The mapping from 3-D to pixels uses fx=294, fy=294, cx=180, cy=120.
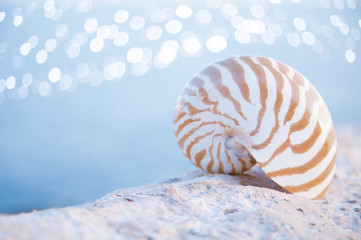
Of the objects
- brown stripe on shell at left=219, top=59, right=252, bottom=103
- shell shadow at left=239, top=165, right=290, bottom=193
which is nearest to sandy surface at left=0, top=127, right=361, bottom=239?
shell shadow at left=239, top=165, right=290, bottom=193

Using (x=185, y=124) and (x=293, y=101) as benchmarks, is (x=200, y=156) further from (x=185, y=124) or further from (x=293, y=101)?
(x=293, y=101)

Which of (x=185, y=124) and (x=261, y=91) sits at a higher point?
(x=261, y=91)

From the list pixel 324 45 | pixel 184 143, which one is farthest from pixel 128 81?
pixel 184 143

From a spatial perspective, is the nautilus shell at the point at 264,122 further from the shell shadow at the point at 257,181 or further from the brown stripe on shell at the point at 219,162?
the shell shadow at the point at 257,181

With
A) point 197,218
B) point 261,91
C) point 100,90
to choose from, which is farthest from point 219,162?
point 100,90

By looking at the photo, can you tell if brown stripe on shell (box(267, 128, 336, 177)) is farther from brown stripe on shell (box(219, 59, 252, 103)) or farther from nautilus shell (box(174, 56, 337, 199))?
brown stripe on shell (box(219, 59, 252, 103))
